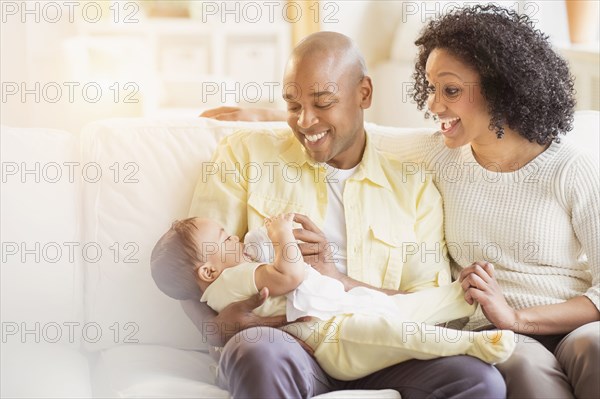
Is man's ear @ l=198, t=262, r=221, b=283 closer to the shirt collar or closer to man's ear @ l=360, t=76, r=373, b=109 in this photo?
the shirt collar

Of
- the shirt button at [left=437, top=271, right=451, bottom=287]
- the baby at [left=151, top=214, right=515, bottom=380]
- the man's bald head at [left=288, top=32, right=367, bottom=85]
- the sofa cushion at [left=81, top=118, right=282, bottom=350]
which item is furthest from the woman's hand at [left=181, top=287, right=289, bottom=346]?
the man's bald head at [left=288, top=32, right=367, bottom=85]

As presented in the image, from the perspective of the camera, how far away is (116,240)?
201 centimetres

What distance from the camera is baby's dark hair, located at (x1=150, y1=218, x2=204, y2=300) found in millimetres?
1800

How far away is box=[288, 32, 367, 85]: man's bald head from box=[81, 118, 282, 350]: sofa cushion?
35 cm

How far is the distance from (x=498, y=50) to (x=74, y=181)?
40.0 inches

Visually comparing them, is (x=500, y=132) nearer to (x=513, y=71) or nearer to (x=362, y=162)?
(x=513, y=71)

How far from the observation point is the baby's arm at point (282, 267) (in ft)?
5.63

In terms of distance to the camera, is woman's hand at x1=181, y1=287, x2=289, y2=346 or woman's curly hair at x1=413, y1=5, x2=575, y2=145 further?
woman's curly hair at x1=413, y1=5, x2=575, y2=145

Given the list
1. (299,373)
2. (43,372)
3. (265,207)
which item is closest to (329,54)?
(265,207)

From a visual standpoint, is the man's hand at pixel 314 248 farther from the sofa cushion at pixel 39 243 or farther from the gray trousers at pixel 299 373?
the sofa cushion at pixel 39 243

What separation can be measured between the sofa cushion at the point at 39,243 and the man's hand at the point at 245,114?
44cm

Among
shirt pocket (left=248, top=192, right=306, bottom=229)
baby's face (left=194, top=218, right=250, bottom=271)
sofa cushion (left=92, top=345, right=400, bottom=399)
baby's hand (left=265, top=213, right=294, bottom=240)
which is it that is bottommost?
sofa cushion (left=92, top=345, right=400, bottom=399)

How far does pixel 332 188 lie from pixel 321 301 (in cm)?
35

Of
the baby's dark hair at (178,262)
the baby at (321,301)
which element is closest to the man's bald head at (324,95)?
the baby at (321,301)
